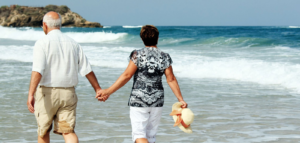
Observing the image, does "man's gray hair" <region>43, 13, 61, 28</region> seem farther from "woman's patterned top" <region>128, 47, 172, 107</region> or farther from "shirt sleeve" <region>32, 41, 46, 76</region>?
"woman's patterned top" <region>128, 47, 172, 107</region>

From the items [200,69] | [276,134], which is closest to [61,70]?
[276,134]

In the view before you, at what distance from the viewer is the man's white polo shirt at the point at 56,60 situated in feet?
11.1

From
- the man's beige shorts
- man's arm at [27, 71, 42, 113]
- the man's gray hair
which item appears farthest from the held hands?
the man's gray hair

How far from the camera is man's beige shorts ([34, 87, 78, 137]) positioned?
352 cm

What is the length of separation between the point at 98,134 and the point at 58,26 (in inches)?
76.7

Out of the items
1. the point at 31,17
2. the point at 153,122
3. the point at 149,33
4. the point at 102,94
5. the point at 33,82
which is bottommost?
the point at 31,17

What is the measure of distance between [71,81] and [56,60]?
0.82ft

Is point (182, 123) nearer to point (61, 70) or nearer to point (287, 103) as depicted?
point (61, 70)

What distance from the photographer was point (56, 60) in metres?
3.43

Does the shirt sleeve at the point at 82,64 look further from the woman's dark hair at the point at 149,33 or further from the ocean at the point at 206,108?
the ocean at the point at 206,108

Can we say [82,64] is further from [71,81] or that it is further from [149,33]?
[149,33]

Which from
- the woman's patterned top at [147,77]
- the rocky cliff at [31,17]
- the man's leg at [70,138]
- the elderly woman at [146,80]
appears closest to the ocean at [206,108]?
the man's leg at [70,138]

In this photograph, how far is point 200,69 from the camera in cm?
1235

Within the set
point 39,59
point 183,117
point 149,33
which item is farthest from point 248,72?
point 39,59
